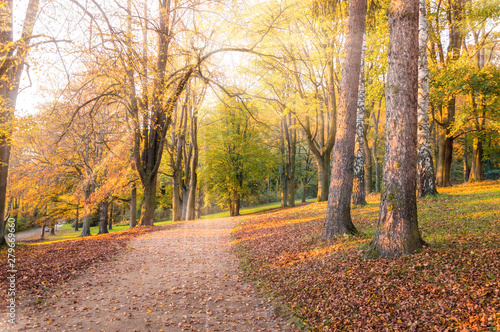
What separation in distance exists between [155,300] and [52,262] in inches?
168

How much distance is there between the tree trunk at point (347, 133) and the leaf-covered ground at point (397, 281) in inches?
25.4

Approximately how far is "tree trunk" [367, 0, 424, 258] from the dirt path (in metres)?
2.88

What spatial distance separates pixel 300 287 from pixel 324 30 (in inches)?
586

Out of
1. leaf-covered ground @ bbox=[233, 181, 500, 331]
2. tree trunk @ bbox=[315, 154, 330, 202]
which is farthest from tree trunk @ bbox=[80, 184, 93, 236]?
leaf-covered ground @ bbox=[233, 181, 500, 331]

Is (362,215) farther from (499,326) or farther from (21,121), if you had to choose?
(21,121)

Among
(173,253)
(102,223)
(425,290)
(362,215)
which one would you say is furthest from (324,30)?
(102,223)

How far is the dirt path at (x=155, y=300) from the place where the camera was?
15.8 ft

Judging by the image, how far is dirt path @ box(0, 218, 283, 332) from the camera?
482cm

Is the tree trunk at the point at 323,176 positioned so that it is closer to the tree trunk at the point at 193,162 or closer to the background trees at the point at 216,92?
the background trees at the point at 216,92

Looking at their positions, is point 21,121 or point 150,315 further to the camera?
point 21,121

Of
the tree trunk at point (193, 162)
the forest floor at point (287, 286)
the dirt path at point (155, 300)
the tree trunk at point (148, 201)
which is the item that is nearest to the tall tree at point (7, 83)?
the forest floor at point (287, 286)

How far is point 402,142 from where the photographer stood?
5.53 metres

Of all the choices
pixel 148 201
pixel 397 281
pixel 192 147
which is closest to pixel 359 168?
pixel 397 281

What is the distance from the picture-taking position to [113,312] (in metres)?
5.27
